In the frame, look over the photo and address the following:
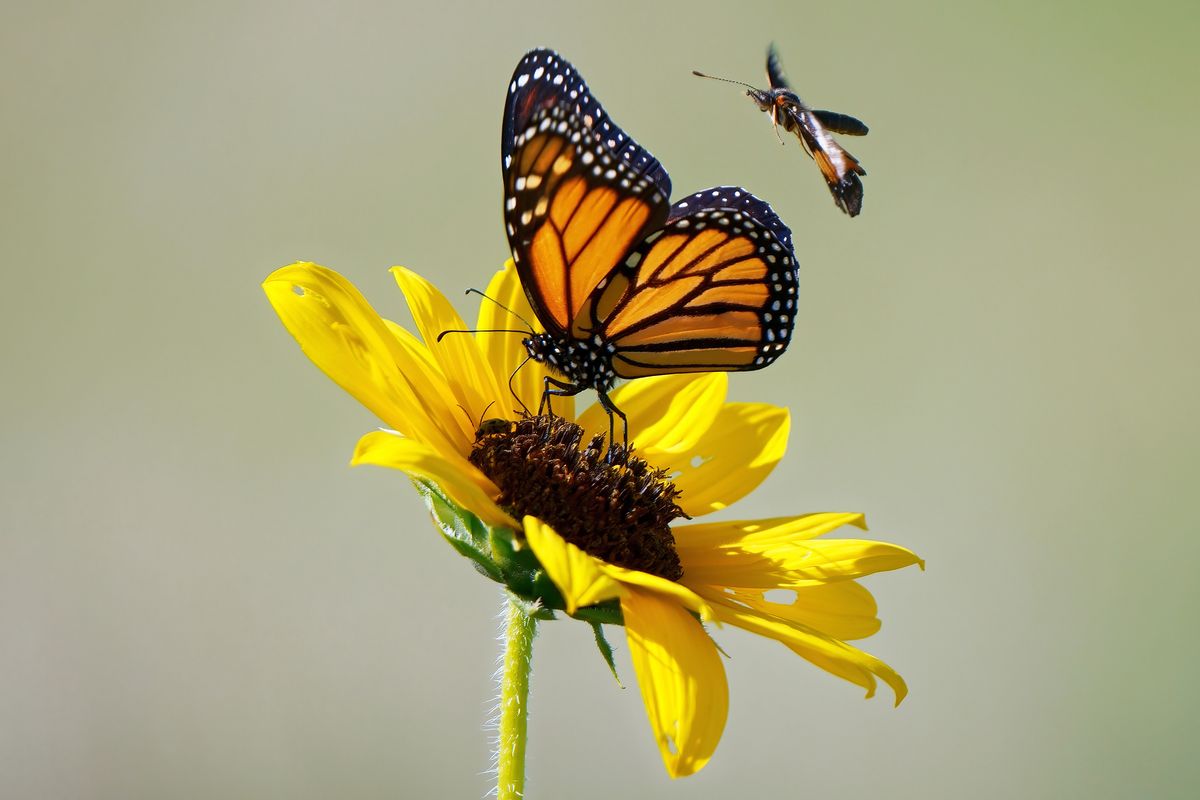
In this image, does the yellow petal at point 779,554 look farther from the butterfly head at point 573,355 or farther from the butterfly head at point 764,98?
the butterfly head at point 764,98

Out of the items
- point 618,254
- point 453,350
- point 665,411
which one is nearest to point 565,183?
point 618,254

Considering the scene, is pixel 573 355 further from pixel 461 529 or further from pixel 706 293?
pixel 461 529

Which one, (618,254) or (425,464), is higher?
(618,254)

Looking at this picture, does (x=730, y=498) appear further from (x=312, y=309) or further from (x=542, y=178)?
(x=312, y=309)

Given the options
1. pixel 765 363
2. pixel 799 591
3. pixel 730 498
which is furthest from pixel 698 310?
pixel 799 591

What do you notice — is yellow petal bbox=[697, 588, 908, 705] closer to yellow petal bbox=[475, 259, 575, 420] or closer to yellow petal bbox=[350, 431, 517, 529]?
yellow petal bbox=[350, 431, 517, 529]

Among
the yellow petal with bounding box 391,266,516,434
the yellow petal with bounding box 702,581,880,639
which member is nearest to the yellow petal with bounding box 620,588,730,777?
the yellow petal with bounding box 702,581,880,639

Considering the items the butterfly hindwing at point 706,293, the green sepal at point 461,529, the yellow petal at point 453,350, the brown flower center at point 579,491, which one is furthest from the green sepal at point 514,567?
the butterfly hindwing at point 706,293
